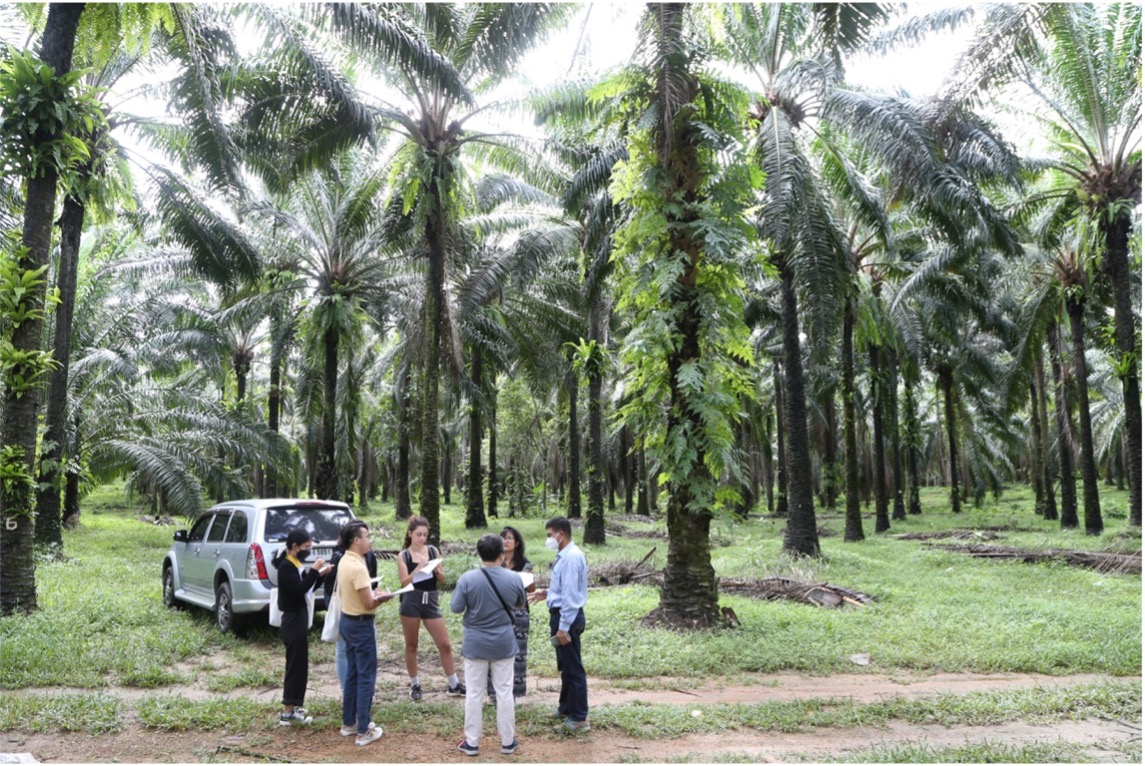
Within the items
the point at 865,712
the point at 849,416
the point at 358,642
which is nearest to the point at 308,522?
the point at 358,642

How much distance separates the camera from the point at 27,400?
995 cm

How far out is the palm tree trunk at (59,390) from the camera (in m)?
14.7

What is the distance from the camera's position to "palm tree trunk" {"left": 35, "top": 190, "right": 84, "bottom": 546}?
1474 cm

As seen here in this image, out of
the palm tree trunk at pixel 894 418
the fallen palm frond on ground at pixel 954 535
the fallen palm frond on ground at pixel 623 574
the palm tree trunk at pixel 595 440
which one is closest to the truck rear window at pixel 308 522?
the fallen palm frond on ground at pixel 623 574

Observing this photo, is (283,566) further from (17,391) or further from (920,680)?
(920,680)

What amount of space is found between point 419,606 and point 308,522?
124 inches

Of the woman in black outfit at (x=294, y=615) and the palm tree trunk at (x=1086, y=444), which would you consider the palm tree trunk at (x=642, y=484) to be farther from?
the woman in black outfit at (x=294, y=615)

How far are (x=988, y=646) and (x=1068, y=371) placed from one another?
27305 mm

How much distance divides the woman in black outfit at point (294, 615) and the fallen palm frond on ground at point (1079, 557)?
14452mm

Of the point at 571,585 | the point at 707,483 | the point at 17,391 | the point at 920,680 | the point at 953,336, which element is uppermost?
the point at 953,336

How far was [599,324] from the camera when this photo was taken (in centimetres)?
2202

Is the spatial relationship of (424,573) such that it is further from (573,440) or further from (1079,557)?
(573,440)

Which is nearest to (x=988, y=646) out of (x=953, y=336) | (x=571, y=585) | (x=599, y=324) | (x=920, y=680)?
(x=920, y=680)

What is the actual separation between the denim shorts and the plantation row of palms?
12.6 feet
